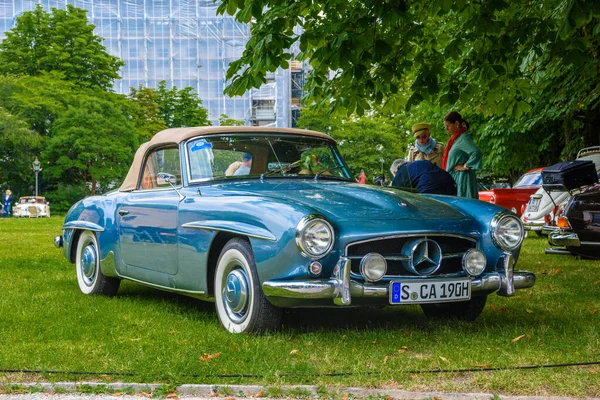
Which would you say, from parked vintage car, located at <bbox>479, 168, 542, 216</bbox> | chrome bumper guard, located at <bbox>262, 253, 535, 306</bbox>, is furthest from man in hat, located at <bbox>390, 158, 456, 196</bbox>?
parked vintage car, located at <bbox>479, 168, 542, 216</bbox>

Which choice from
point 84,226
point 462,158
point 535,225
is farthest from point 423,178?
point 535,225

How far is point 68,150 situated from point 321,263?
46.9 m

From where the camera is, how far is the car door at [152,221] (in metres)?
6.61

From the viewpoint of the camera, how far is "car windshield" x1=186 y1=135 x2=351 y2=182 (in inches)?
270

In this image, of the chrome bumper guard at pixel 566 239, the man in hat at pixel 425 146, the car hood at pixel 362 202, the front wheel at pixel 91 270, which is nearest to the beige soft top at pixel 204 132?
the car hood at pixel 362 202

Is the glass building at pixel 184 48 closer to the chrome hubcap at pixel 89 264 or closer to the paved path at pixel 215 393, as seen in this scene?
the chrome hubcap at pixel 89 264

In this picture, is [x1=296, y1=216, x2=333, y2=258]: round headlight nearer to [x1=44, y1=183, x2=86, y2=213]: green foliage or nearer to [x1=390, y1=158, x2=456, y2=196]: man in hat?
[x1=390, y1=158, x2=456, y2=196]: man in hat

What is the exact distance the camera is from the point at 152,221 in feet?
22.6

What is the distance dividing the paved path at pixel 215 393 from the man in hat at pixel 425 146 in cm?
577

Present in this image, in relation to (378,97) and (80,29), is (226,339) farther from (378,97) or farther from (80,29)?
(80,29)

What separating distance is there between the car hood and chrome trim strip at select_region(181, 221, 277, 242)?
0.32 meters

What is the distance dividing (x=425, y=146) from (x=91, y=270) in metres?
4.09

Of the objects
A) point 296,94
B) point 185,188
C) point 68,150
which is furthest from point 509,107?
point 296,94

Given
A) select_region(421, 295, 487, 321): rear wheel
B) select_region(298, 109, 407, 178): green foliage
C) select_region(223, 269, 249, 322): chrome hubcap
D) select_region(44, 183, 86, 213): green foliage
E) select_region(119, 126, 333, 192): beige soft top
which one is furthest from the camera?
select_region(298, 109, 407, 178): green foliage
